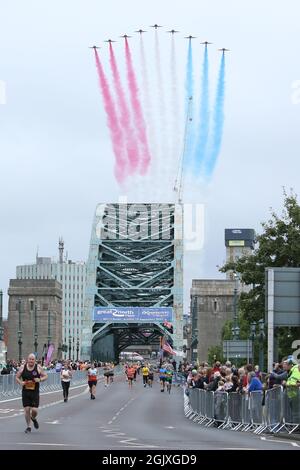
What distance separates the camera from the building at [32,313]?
171625 mm

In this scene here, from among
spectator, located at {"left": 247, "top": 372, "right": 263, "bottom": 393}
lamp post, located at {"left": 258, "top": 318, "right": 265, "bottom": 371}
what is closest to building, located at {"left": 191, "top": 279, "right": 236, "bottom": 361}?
lamp post, located at {"left": 258, "top": 318, "right": 265, "bottom": 371}

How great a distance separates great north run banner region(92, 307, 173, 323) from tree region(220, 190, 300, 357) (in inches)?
4162

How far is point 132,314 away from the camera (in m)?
165

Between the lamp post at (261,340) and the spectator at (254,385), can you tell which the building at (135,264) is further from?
the spectator at (254,385)

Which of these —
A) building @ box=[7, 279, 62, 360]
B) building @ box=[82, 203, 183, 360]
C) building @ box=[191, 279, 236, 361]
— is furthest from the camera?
building @ box=[7, 279, 62, 360]

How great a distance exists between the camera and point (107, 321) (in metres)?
162

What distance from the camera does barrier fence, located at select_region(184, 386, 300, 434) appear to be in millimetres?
26891

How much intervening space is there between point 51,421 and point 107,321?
5095 inches

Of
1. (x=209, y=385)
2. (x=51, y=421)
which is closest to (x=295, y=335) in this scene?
(x=209, y=385)

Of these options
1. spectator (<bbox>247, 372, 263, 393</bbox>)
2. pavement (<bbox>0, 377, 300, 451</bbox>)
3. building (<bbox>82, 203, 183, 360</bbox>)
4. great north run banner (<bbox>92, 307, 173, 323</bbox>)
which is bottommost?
pavement (<bbox>0, 377, 300, 451</bbox>)

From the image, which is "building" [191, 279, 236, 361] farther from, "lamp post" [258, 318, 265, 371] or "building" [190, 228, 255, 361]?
"lamp post" [258, 318, 265, 371]

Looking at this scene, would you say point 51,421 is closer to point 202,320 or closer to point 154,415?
point 154,415

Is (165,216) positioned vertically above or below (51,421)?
above

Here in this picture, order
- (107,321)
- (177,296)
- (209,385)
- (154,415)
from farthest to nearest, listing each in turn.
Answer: (177,296) → (107,321) → (154,415) → (209,385)
